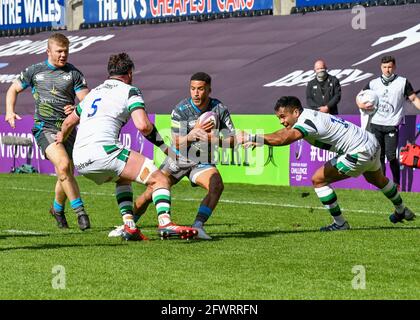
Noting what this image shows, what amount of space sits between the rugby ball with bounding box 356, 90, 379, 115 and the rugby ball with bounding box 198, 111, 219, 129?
7210mm

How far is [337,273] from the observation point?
10.6 m

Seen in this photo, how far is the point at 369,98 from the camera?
20.4m

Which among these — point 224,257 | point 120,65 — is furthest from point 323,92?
point 224,257

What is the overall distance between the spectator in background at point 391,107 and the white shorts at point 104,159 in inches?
341

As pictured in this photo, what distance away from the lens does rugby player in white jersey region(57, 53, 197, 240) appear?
12500 millimetres

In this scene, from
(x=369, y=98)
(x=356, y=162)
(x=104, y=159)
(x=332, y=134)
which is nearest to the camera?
(x=104, y=159)

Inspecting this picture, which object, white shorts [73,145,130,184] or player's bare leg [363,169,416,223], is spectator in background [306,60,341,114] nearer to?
player's bare leg [363,169,416,223]

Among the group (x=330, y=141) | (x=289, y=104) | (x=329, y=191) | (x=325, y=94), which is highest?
(x=289, y=104)

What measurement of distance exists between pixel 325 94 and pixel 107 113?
988cm

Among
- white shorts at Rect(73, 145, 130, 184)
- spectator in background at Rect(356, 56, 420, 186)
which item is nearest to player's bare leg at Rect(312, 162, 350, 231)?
white shorts at Rect(73, 145, 130, 184)

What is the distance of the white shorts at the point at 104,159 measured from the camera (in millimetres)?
12523

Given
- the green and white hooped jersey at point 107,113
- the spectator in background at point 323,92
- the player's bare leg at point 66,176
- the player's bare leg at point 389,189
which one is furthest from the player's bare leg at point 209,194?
the spectator in background at point 323,92

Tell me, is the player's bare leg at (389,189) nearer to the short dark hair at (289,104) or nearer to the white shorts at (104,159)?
the short dark hair at (289,104)

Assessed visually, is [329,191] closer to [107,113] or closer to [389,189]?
[389,189]
